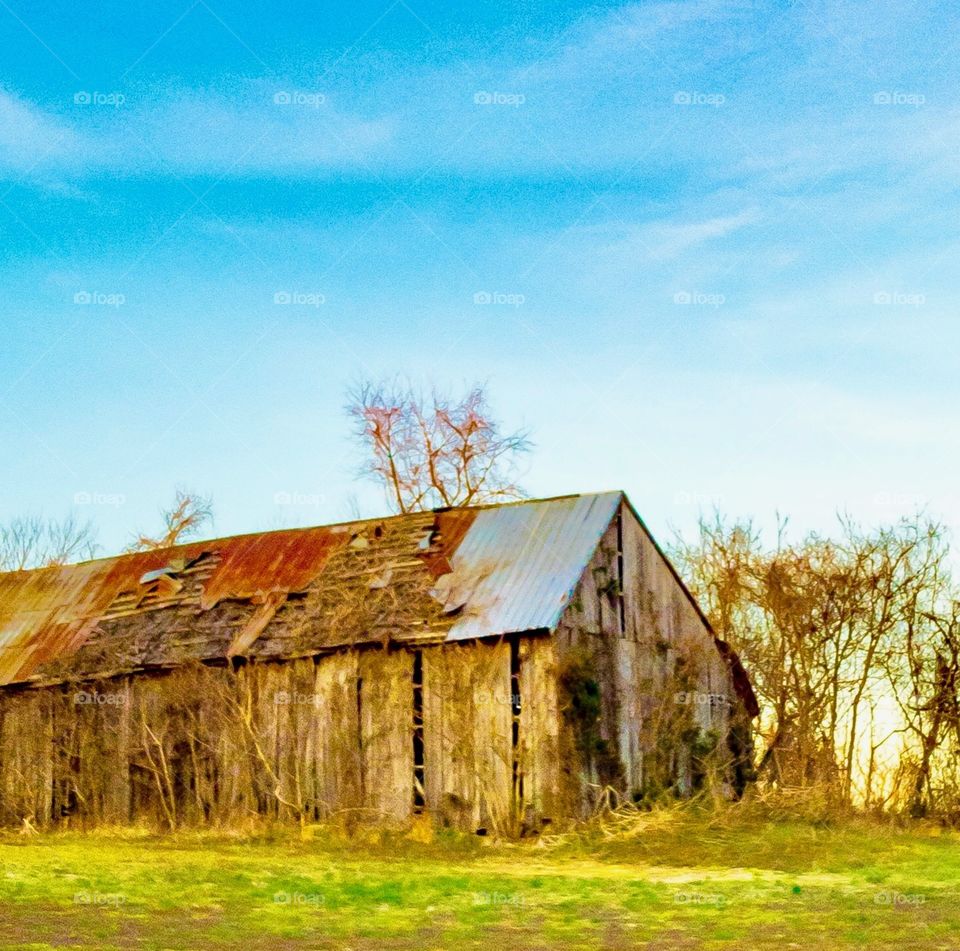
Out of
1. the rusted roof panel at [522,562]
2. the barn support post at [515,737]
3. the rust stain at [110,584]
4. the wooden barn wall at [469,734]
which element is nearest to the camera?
the barn support post at [515,737]

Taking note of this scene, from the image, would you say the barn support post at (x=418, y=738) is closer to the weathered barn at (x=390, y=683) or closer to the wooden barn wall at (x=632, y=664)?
the weathered barn at (x=390, y=683)

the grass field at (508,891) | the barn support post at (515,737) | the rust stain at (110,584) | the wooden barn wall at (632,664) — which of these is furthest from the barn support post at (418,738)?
the rust stain at (110,584)

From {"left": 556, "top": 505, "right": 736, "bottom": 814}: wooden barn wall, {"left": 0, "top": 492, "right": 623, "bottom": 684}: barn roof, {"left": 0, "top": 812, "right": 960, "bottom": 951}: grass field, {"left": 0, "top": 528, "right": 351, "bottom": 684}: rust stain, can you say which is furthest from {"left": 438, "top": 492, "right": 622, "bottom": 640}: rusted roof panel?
{"left": 0, "top": 812, "right": 960, "bottom": 951}: grass field

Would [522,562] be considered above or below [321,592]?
above

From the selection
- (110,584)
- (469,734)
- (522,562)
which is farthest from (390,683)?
(110,584)

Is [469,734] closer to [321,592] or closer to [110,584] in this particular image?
[321,592]

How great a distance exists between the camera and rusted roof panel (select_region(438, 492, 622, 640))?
75.3 feet

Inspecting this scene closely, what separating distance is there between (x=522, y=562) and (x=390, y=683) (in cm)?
306

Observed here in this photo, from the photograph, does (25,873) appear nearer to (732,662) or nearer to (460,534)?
(460,534)

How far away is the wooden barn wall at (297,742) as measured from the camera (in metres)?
22.6

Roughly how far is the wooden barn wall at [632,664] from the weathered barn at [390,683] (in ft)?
0.14

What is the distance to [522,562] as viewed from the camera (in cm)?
2439

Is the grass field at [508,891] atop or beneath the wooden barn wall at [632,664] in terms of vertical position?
beneath

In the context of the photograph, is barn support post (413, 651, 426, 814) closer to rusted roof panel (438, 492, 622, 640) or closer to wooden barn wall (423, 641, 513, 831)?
wooden barn wall (423, 641, 513, 831)
